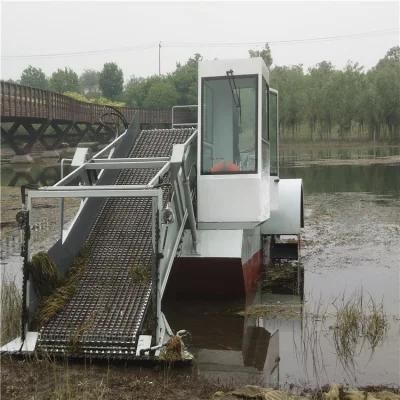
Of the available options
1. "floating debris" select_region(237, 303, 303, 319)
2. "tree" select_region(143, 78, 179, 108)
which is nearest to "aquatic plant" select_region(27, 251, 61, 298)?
"floating debris" select_region(237, 303, 303, 319)

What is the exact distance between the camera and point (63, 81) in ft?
324

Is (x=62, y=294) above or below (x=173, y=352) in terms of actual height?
above

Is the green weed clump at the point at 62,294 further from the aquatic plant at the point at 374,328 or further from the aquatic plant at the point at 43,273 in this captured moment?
the aquatic plant at the point at 374,328

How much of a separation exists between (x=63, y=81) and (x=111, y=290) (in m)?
96.7

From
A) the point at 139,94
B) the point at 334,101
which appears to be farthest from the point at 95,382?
the point at 139,94

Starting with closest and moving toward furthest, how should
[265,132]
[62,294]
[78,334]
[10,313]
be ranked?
[78,334], [62,294], [10,313], [265,132]

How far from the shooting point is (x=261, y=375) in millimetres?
5840

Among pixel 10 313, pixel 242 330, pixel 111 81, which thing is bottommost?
pixel 242 330

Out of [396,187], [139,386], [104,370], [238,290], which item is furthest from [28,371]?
[396,187]

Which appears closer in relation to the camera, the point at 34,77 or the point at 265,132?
the point at 265,132

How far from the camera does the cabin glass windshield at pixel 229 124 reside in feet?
26.4

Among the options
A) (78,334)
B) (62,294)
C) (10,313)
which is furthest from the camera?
(10,313)

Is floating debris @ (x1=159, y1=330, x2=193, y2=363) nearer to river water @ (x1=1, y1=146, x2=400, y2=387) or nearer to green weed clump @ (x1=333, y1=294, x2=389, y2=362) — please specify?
river water @ (x1=1, y1=146, x2=400, y2=387)

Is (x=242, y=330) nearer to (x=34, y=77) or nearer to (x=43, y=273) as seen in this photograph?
(x=43, y=273)
